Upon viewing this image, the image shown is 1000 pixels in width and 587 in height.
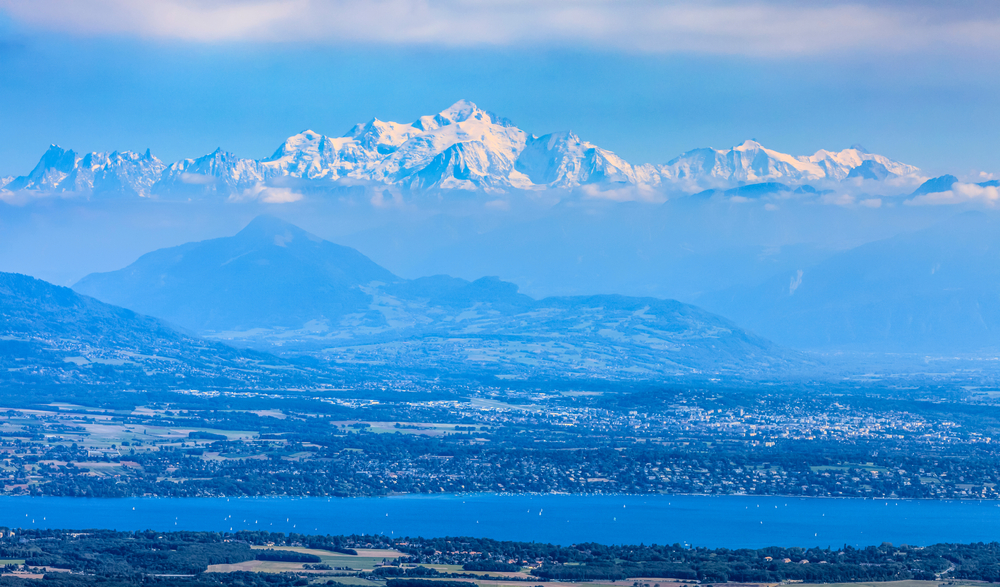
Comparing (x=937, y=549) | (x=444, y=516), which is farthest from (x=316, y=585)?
(x=937, y=549)

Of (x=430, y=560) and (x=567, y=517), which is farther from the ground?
(x=567, y=517)

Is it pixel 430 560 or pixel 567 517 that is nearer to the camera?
pixel 430 560

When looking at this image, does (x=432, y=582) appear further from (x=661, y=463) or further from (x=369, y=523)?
(x=661, y=463)

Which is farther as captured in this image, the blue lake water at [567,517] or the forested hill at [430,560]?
the blue lake water at [567,517]

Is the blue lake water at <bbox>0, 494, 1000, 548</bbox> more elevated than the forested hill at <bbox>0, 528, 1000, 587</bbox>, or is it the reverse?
the blue lake water at <bbox>0, 494, 1000, 548</bbox>

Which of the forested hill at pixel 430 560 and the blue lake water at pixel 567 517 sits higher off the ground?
the blue lake water at pixel 567 517

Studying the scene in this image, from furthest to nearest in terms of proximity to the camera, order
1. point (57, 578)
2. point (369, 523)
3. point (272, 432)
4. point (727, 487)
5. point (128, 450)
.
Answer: point (272, 432), point (128, 450), point (727, 487), point (369, 523), point (57, 578)

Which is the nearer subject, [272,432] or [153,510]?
[153,510]

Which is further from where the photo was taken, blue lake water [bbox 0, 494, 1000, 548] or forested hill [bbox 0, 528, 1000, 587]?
blue lake water [bbox 0, 494, 1000, 548]
